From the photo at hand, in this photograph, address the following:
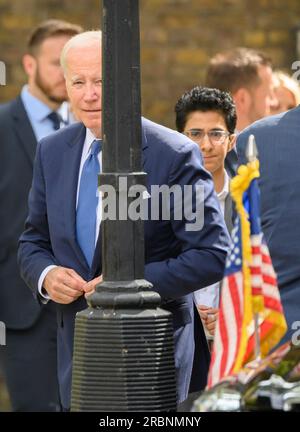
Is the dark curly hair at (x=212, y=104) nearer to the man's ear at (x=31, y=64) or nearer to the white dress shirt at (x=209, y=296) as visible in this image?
the white dress shirt at (x=209, y=296)

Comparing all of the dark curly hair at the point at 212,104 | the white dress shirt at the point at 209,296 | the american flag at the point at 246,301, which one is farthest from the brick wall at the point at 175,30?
the american flag at the point at 246,301

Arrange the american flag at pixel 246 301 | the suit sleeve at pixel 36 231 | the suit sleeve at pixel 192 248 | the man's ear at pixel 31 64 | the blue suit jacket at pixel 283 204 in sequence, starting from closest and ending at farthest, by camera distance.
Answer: the american flag at pixel 246 301 → the blue suit jacket at pixel 283 204 → the suit sleeve at pixel 192 248 → the suit sleeve at pixel 36 231 → the man's ear at pixel 31 64

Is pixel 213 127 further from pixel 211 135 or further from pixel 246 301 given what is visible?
pixel 246 301

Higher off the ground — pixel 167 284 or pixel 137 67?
pixel 137 67

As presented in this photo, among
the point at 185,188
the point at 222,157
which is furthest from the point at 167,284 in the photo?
the point at 222,157

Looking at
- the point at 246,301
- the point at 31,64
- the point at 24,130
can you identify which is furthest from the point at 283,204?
the point at 31,64

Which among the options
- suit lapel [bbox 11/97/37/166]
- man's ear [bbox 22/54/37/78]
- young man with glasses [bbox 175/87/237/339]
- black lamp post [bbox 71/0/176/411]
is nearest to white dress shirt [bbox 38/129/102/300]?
black lamp post [bbox 71/0/176/411]

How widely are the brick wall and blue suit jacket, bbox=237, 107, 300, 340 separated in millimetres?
6012

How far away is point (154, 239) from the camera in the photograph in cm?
704

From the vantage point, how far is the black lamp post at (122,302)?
627 cm

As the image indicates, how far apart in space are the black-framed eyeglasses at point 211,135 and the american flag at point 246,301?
211cm

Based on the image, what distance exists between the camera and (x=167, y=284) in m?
6.91

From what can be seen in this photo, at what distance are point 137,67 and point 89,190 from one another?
0.98 meters
